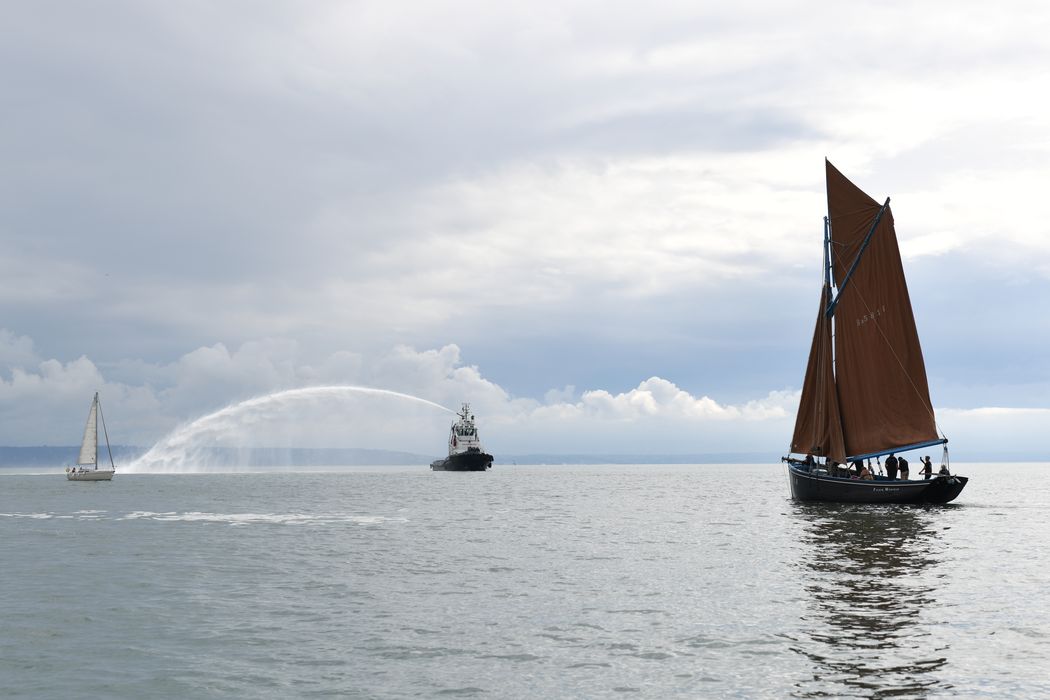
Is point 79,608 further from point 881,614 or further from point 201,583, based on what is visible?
point 881,614

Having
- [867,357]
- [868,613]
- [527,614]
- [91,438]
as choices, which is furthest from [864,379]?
[91,438]

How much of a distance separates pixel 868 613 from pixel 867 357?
58226 mm

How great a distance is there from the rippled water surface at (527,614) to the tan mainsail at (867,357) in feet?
71.0

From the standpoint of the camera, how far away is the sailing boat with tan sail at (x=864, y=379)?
267 ft

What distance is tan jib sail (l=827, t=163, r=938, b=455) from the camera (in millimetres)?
81125

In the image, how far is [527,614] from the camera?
3011 centimetres

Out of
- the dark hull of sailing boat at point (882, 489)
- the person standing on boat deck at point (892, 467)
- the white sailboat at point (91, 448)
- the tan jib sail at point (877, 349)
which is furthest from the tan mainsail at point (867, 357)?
the white sailboat at point (91, 448)

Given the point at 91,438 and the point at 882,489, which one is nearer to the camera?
the point at 882,489

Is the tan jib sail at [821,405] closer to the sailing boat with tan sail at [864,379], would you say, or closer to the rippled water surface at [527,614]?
the sailing boat with tan sail at [864,379]

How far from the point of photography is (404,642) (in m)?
25.7

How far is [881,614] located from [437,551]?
27.1 m

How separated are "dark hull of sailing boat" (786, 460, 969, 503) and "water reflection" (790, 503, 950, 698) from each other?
74.0 feet

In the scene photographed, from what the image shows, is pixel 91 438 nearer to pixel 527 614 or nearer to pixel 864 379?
pixel 864 379


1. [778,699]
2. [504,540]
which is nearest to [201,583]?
[504,540]
